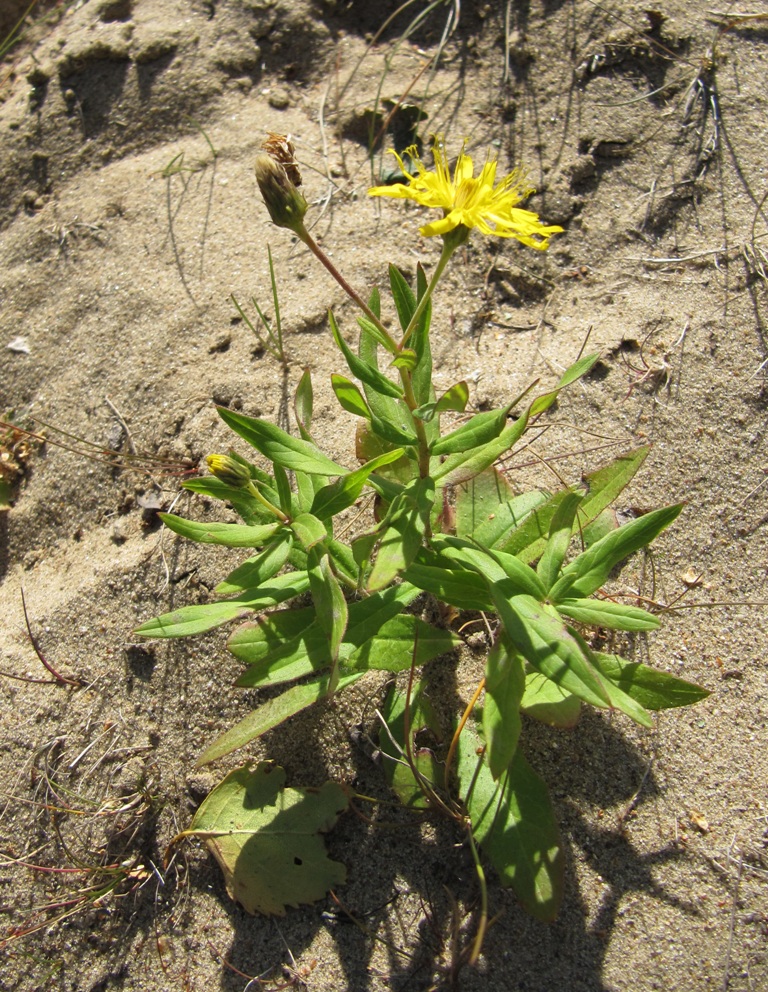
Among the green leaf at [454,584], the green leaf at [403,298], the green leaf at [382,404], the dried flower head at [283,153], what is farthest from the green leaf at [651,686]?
the dried flower head at [283,153]

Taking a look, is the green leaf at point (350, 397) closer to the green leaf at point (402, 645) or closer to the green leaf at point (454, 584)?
the green leaf at point (454, 584)

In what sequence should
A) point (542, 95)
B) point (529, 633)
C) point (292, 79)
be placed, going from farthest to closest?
point (292, 79) → point (542, 95) → point (529, 633)

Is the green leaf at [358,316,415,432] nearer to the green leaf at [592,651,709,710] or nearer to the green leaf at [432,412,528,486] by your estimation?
the green leaf at [432,412,528,486]

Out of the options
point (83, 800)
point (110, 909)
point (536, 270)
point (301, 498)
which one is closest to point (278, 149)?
point (301, 498)

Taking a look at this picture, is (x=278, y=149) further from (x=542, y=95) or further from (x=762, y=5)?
(x=762, y=5)

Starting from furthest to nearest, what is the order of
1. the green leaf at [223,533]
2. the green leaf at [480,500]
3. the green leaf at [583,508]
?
the green leaf at [480,500] → the green leaf at [583,508] → the green leaf at [223,533]

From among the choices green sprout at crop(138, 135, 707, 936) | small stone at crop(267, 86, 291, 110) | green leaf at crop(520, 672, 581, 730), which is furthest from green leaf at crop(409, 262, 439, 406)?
small stone at crop(267, 86, 291, 110)

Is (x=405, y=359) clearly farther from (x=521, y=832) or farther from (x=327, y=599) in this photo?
(x=521, y=832)
